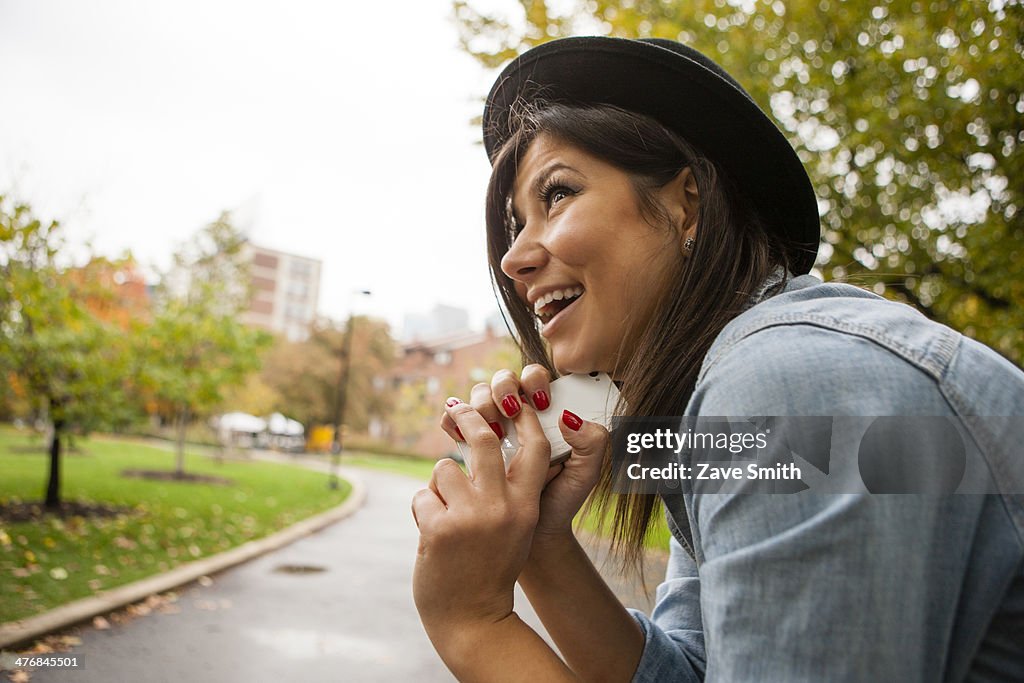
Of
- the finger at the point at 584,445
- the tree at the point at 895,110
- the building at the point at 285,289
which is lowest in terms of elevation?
the finger at the point at 584,445

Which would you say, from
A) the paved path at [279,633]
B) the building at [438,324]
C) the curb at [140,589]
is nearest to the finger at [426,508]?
the paved path at [279,633]

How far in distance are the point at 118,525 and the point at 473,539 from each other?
912cm

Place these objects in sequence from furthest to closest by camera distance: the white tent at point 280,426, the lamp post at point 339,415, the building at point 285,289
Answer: the building at point 285,289 < the white tent at point 280,426 < the lamp post at point 339,415

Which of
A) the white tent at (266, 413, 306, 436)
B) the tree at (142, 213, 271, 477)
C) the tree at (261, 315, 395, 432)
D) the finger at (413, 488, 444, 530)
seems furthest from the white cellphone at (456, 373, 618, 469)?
the tree at (261, 315, 395, 432)

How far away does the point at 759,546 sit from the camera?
698mm

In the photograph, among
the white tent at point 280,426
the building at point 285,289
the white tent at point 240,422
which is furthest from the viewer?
the building at point 285,289

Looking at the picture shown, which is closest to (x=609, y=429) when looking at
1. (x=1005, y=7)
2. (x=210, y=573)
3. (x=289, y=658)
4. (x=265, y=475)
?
(x=289, y=658)

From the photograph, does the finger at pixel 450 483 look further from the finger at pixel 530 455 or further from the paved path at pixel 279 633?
the paved path at pixel 279 633

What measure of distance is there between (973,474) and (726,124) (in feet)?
2.35

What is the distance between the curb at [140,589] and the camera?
469 cm

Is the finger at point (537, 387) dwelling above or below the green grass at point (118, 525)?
above

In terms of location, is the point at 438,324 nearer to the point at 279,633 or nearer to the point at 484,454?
the point at 279,633

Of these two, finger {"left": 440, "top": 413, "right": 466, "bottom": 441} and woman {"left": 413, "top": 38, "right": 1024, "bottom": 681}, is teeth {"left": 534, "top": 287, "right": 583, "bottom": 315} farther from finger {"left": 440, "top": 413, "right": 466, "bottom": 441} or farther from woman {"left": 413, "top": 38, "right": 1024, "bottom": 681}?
finger {"left": 440, "top": 413, "right": 466, "bottom": 441}

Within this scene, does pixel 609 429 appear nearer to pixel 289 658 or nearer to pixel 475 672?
pixel 475 672
